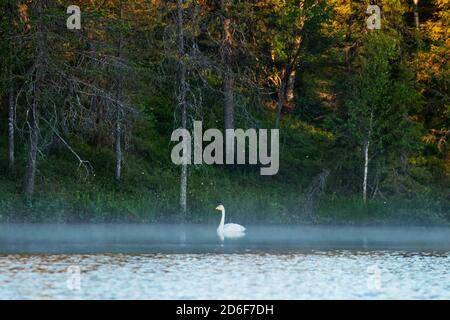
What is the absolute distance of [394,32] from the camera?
42594 millimetres

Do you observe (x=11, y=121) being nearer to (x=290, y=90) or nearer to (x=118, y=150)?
(x=118, y=150)

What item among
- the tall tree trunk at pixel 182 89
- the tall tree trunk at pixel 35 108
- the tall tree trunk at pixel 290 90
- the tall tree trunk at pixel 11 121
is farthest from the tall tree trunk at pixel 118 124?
the tall tree trunk at pixel 290 90

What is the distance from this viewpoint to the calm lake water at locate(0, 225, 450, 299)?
21.0m

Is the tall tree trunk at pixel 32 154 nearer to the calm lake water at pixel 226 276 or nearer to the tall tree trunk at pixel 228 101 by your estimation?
the tall tree trunk at pixel 228 101

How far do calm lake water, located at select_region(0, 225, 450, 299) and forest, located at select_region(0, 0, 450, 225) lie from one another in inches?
117

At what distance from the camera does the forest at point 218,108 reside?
1420 inches

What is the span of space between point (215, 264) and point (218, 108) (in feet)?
66.9

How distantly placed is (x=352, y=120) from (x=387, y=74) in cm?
200

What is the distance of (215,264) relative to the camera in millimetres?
25406

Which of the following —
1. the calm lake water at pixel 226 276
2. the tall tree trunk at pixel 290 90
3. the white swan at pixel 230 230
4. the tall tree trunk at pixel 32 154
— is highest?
the tall tree trunk at pixel 290 90

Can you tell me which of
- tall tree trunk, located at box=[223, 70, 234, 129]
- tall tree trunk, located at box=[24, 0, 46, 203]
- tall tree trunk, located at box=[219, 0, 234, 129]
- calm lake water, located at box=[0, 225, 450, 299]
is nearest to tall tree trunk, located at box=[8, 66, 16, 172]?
tall tree trunk, located at box=[24, 0, 46, 203]

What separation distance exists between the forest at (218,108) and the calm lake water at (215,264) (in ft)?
9.76
